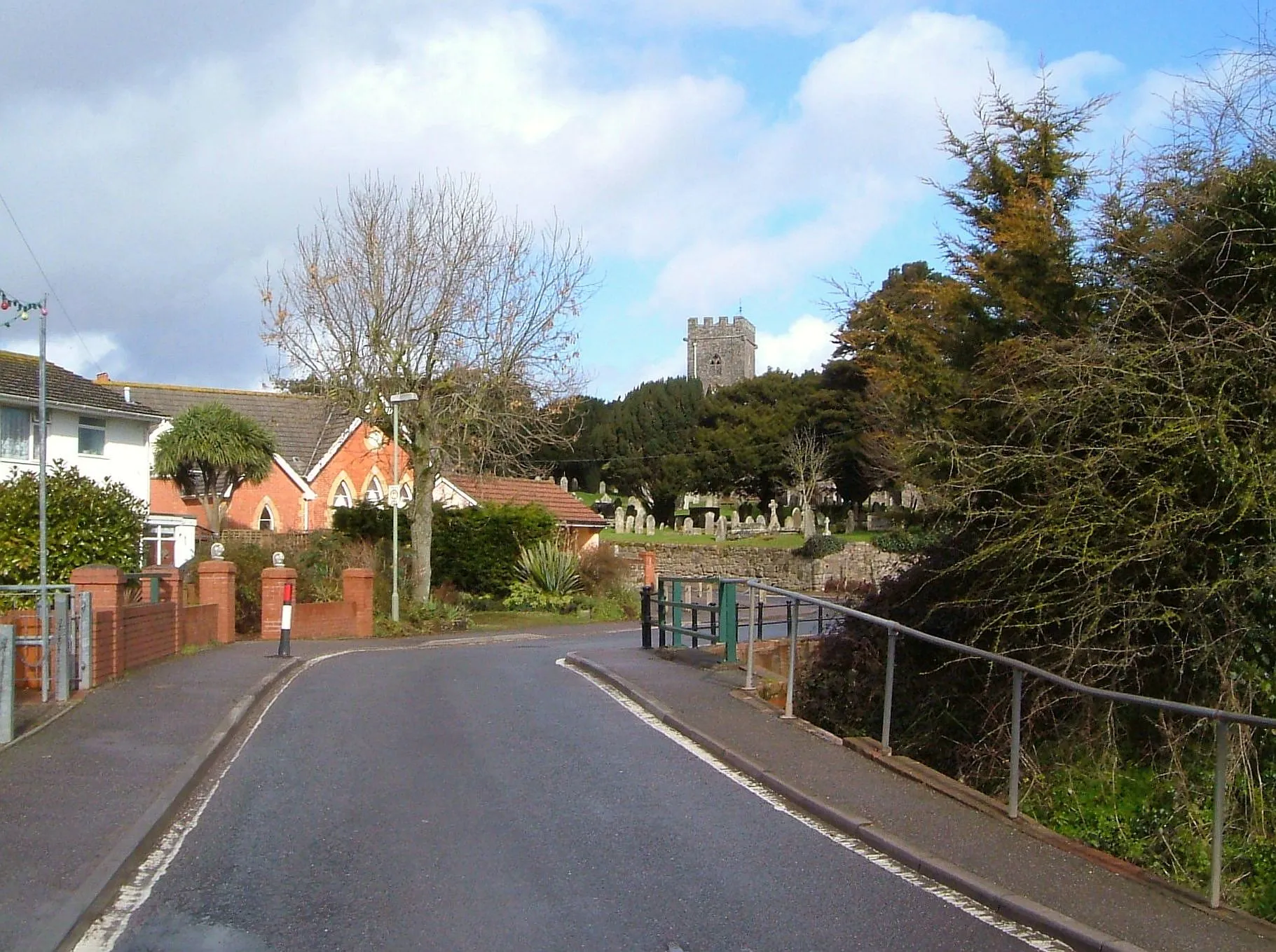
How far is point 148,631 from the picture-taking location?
1706 centimetres

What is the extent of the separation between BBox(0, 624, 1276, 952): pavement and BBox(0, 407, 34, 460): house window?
2047cm

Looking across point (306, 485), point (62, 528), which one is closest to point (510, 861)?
point (62, 528)

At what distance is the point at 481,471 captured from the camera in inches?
1364

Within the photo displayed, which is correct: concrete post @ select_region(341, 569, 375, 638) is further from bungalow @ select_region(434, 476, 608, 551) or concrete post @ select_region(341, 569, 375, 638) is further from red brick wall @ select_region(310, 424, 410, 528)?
red brick wall @ select_region(310, 424, 410, 528)

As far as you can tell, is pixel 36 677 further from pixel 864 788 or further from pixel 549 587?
pixel 549 587

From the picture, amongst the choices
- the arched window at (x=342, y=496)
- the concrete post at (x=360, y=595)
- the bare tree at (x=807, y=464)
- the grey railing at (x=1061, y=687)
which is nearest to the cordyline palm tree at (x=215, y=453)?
the arched window at (x=342, y=496)

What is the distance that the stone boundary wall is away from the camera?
46281 mm

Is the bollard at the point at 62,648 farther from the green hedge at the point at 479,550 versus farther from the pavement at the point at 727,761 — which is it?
the green hedge at the point at 479,550

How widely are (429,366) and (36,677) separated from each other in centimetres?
1965

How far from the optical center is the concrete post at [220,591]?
2216 cm

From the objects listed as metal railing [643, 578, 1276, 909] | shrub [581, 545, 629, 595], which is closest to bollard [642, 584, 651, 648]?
metal railing [643, 578, 1276, 909]

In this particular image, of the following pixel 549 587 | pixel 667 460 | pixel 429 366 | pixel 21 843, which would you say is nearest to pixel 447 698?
pixel 21 843

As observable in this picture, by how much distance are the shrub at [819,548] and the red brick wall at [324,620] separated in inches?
935

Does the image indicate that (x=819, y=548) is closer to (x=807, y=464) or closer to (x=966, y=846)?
(x=807, y=464)
